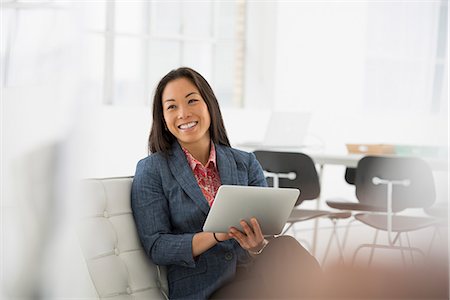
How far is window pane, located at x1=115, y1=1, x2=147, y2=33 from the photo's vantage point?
16.3 feet

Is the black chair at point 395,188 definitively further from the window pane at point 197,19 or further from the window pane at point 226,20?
the window pane at point 226,20

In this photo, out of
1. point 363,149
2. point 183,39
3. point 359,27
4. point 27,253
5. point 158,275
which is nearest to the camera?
point 27,253

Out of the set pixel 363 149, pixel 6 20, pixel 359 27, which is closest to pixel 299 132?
pixel 363 149

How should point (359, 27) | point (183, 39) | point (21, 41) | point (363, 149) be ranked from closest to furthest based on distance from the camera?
point (21, 41), point (363, 149), point (183, 39), point (359, 27)

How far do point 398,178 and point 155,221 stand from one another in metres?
1.81

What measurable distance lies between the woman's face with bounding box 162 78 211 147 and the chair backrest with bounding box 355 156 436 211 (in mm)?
1553

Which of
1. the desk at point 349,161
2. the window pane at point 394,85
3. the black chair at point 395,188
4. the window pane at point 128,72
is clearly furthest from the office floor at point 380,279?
the window pane at point 394,85

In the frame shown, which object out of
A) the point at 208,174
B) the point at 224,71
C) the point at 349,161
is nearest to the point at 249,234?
the point at 208,174

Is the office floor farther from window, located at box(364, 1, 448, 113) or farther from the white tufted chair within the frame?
window, located at box(364, 1, 448, 113)

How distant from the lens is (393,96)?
20.2ft

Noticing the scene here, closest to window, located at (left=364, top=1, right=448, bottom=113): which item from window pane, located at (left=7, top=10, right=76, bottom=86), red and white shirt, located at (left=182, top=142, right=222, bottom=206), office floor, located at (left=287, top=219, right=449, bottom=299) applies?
red and white shirt, located at (left=182, top=142, right=222, bottom=206)

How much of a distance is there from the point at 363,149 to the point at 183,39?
1.85 metres

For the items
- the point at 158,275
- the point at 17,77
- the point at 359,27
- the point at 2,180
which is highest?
the point at 359,27

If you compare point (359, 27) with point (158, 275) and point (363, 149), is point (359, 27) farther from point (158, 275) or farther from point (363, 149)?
point (158, 275)
